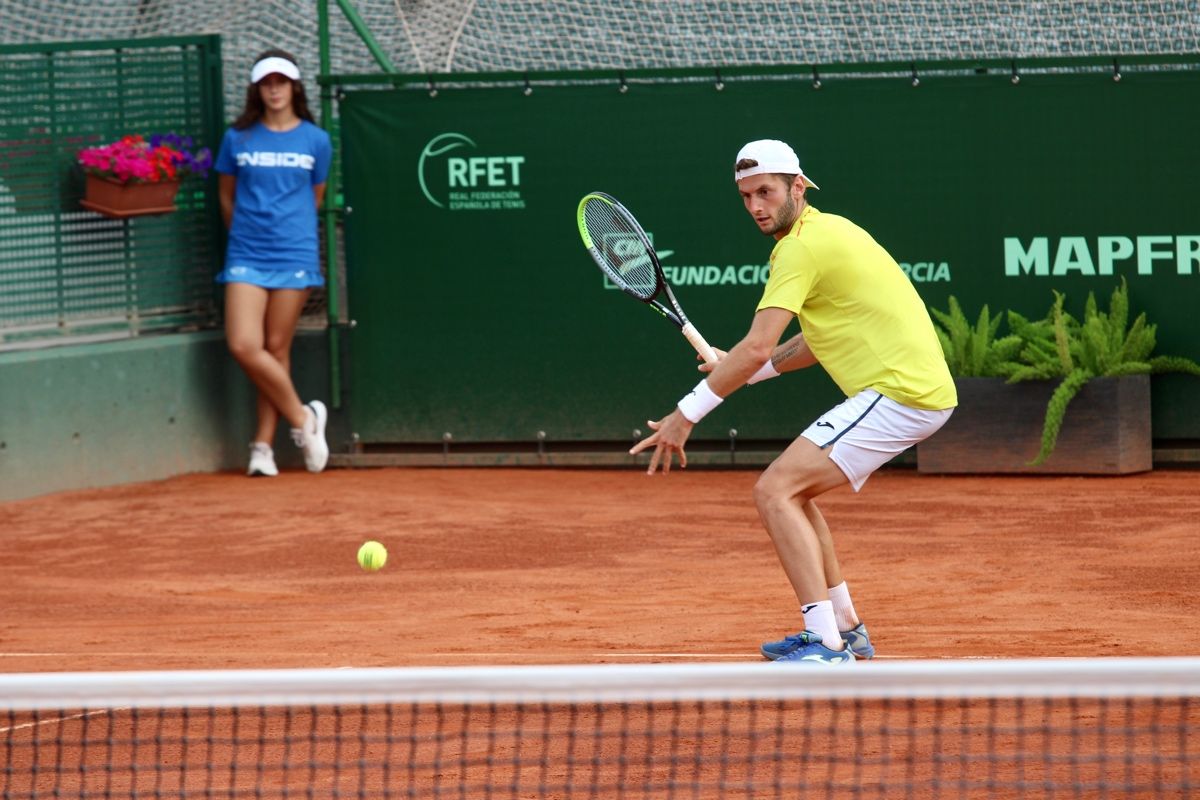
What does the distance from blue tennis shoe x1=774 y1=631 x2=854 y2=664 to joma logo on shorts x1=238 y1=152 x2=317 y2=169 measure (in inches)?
210

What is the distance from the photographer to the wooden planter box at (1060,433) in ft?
29.7

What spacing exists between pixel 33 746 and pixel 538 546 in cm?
351

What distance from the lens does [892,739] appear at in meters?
4.50

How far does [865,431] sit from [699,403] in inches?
20.6

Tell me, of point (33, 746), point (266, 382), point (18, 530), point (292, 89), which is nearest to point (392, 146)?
point (292, 89)

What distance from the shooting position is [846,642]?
5.39m

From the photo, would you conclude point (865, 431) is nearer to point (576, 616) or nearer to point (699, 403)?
point (699, 403)

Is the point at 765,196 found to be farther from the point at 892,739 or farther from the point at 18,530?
the point at 18,530

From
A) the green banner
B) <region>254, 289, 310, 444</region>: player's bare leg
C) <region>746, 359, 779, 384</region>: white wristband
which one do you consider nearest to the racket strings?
<region>746, 359, 779, 384</region>: white wristband

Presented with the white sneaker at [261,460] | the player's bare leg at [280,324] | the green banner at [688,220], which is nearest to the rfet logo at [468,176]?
the green banner at [688,220]

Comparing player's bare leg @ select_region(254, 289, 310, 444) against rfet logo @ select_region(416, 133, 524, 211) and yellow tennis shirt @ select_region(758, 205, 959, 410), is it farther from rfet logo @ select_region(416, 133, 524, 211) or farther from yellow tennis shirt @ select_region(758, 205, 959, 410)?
yellow tennis shirt @ select_region(758, 205, 959, 410)

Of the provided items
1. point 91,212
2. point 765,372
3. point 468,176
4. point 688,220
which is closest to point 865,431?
point 765,372

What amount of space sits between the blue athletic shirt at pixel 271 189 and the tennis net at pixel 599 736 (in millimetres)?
4980

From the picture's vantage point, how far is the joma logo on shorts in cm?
974
